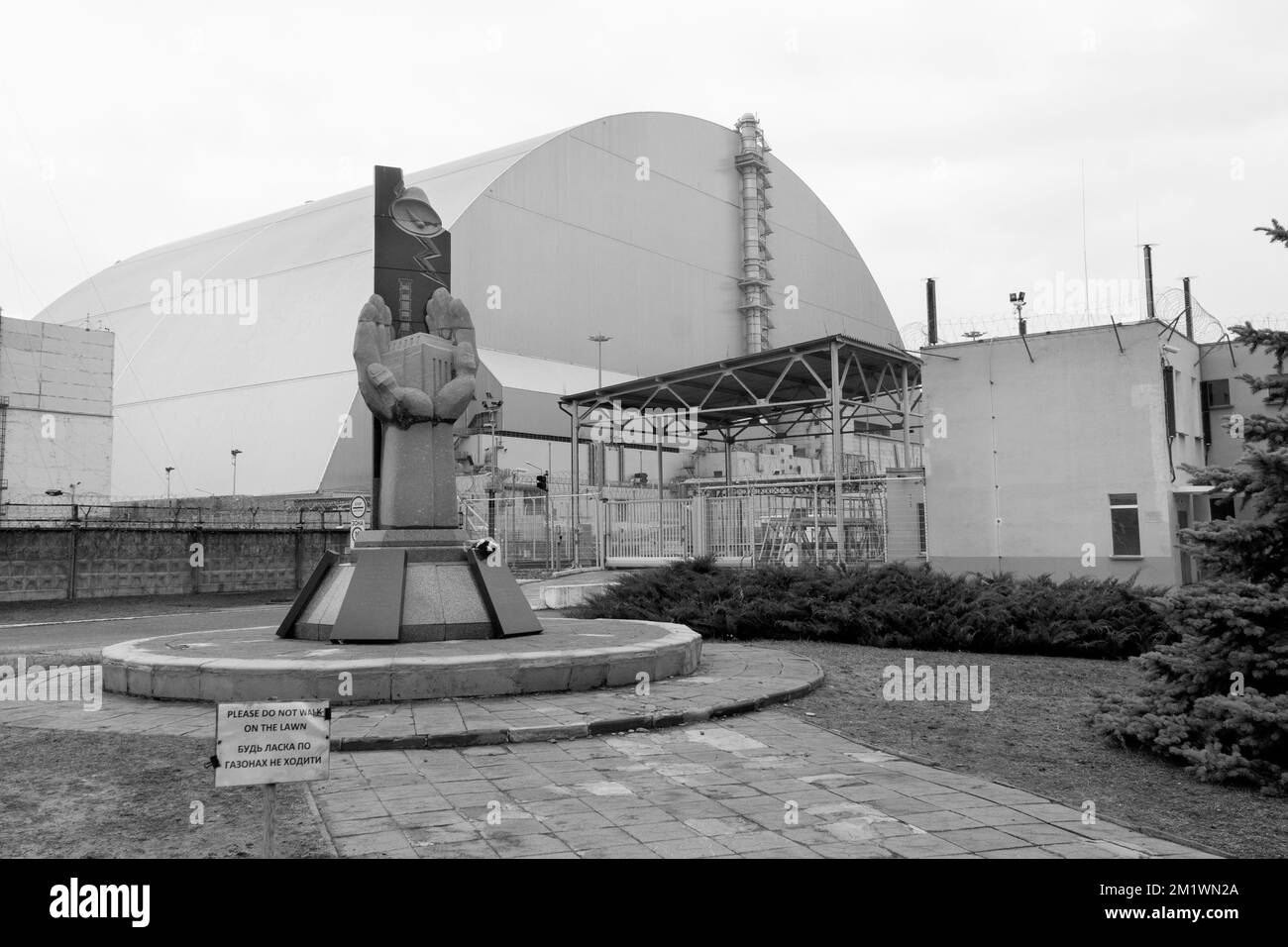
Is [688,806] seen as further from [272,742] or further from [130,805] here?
[130,805]

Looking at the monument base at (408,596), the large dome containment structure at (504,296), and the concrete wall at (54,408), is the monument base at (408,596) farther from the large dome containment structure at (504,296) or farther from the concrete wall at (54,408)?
the concrete wall at (54,408)

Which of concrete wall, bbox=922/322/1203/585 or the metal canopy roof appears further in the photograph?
the metal canopy roof

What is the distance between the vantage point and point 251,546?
29.5 metres

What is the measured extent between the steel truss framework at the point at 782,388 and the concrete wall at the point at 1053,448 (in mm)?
2643

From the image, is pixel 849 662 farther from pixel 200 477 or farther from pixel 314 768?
pixel 200 477

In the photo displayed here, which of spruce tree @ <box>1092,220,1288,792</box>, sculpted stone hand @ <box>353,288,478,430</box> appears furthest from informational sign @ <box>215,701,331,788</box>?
sculpted stone hand @ <box>353,288,478,430</box>

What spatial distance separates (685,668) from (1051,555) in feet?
40.7

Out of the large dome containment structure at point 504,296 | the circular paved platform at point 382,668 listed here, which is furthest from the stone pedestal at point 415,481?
the large dome containment structure at point 504,296

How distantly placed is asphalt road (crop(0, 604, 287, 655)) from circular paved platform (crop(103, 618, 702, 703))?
4.81 metres

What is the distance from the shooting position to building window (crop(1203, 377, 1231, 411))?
21.5 meters

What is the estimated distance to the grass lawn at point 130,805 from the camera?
16.6 feet

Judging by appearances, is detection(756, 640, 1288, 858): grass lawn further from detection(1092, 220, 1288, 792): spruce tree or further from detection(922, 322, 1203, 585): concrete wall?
detection(922, 322, 1203, 585): concrete wall

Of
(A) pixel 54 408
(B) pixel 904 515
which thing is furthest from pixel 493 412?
(B) pixel 904 515
